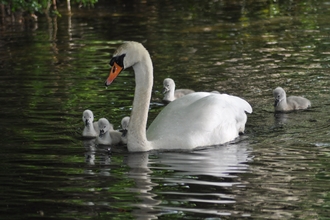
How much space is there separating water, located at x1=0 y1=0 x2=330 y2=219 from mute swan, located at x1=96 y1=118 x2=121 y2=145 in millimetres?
212

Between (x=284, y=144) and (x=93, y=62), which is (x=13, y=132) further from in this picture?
(x=93, y=62)

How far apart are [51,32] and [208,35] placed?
14.2 ft

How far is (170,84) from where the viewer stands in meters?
13.4

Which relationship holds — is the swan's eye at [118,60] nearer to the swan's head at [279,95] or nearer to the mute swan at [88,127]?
the mute swan at [88,127]

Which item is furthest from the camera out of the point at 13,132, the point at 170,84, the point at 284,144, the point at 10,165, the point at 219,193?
the point at 170,84

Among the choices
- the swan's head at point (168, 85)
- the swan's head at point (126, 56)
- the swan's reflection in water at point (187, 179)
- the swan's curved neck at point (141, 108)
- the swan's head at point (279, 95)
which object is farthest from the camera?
the swan's head at point (168, 85)

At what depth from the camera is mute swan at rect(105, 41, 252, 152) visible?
1002 cm

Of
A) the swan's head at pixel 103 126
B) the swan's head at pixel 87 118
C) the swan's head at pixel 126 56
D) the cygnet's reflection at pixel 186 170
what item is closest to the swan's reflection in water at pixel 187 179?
the cygnet's reflection at pixel 186 170

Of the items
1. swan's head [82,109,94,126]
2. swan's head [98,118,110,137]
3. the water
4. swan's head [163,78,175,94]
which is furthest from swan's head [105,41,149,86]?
swan's head [163,78,175,94]

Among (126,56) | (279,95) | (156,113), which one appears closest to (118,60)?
(126,56)

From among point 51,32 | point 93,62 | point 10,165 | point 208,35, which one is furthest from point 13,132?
point 51,32

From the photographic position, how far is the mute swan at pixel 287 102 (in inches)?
485

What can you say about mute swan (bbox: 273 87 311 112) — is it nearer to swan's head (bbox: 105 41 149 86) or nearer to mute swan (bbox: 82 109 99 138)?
mute swan (bbox: 82 109 99 138)

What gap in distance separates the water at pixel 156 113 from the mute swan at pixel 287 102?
0.50 feet
